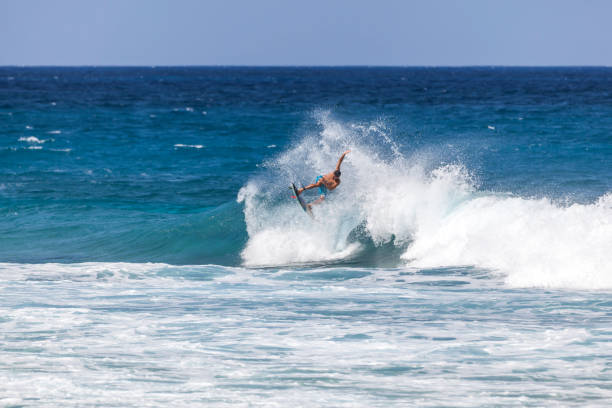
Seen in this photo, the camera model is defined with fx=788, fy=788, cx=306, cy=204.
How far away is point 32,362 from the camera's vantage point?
8.75 meters

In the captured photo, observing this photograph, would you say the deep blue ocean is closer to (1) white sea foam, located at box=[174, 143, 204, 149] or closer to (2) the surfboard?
(2) the surfboard

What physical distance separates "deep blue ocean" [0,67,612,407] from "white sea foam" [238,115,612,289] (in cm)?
5

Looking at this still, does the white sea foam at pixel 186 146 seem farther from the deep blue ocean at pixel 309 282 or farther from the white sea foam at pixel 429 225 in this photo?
the white sea foam at pixel 429 225

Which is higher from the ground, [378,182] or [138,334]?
[378,182]

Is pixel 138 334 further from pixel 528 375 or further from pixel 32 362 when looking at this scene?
pixel 528 375

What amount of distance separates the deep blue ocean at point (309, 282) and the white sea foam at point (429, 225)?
0.16 ft

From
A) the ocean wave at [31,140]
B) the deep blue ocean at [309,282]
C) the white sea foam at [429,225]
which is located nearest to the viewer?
the deep blue ocean at [309,282]

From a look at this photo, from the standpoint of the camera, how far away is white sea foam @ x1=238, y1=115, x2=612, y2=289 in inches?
548

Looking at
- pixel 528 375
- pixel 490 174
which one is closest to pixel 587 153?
pixel 490 174

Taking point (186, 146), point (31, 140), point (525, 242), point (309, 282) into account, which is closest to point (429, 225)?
point (525, 242)

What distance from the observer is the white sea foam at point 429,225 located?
548 inches

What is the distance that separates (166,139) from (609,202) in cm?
2652

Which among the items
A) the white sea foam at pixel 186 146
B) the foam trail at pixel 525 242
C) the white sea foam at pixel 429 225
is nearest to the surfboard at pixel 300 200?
the white sea foam at pixel 429 225

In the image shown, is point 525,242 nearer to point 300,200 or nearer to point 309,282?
point 309,282
